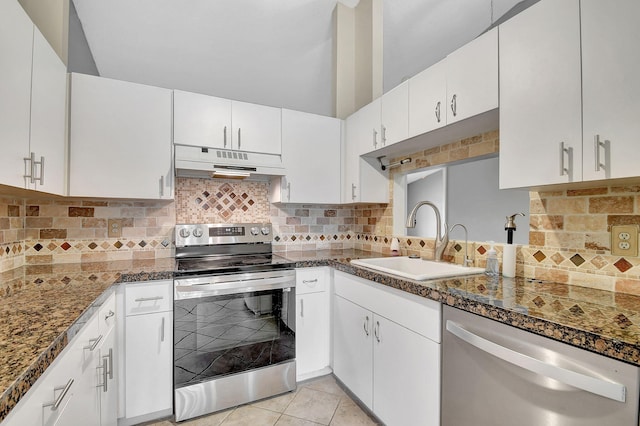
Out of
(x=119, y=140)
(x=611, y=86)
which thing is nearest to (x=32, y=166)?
(x=119, y=140)

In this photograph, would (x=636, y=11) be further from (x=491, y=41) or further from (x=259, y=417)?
(x=259, y=417)

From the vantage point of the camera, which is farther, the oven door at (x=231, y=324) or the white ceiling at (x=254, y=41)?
the white ceiling at (x=254, y=41)

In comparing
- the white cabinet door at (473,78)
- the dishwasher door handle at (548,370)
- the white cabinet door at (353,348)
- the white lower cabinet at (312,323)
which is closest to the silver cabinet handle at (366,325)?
the white cabinet door at (353,348)

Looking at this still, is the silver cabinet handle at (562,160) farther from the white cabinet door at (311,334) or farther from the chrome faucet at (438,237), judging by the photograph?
the white cabinet door at (311,334)

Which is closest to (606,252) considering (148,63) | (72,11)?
(148,63)

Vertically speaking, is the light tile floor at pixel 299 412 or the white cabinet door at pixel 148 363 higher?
the white cabinet door at pixel 148 363

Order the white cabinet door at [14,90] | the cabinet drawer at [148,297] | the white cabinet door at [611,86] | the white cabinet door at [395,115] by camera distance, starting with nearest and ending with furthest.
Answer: the white cabinet door at [611,86], the white cabinet door at [14,90], the cabinet drawer at [148,297], the white cabinet door at [395,115]

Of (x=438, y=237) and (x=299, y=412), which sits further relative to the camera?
(x=438, y=237)

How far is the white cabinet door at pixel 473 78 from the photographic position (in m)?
1.41

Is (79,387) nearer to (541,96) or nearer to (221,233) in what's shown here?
(221,233)

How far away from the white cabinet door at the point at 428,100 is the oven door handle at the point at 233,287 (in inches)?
51.8

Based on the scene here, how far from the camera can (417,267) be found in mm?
2104

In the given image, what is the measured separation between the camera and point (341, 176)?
2645 millimetres

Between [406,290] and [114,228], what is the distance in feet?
6.87
